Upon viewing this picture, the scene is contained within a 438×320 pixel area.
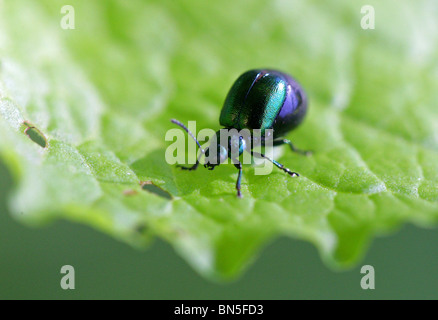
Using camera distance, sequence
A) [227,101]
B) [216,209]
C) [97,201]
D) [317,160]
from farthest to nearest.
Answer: [227,101]
[317,160]
[216,209]
[97,201]

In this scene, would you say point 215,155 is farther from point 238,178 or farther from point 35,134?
point 35,134

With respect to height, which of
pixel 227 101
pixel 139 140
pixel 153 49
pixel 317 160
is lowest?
pixel 317 160

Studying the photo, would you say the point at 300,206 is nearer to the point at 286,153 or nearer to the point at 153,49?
the point at 286,153

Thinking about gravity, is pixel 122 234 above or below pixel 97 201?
below

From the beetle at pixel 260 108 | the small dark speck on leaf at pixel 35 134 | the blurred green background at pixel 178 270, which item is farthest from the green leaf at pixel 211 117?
the blurred green background at pixel 178 270

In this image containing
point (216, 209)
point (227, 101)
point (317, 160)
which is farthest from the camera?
point (227, 101)

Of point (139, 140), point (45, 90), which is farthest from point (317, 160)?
point (45, 90)

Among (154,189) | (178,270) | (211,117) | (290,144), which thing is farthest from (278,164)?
(178,270)
